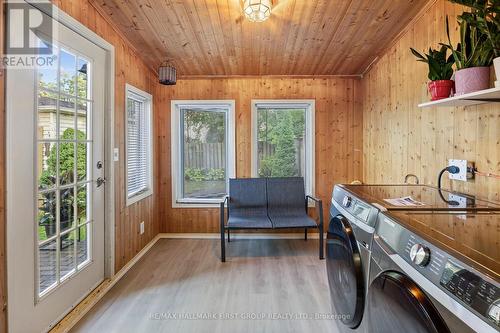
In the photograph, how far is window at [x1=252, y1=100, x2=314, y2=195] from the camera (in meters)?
3.93

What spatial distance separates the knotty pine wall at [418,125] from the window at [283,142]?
763mm

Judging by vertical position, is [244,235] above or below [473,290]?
below

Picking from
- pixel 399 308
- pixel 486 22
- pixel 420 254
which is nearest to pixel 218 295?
pixel 399 308

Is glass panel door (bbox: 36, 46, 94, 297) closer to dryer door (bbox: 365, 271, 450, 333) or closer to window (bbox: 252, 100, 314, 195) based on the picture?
dryer door (bbox: 365, 271, 450, 333)

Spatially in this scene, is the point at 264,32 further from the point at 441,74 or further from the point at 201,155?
the point at 201,155

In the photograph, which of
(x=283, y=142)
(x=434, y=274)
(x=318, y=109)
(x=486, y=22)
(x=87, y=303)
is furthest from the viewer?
(x=283, y=142)

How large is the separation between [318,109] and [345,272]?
8.98 feet

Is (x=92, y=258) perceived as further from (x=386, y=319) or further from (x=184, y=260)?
(x=386, y=319)

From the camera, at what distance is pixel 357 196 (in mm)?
1512

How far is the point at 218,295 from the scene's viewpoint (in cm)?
236

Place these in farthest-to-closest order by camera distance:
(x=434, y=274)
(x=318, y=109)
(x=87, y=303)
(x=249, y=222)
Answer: (x=318, y=109) < (x=249, y=222) < (x=87, y=303) < (x=434, y=274)

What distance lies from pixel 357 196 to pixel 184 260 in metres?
2.18

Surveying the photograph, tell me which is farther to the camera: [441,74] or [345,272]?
[441,74]

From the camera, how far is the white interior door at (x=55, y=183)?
5.16 ft
